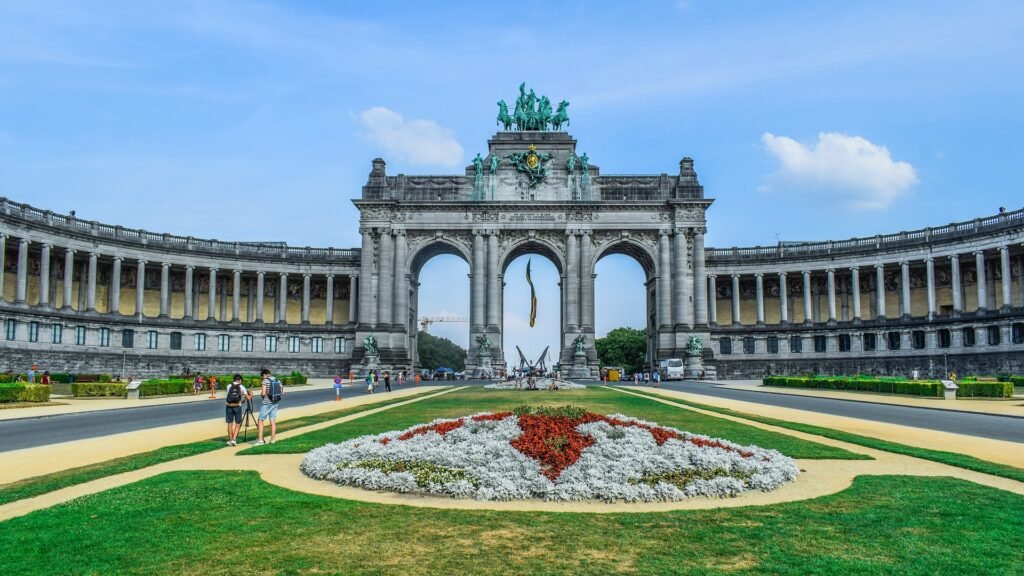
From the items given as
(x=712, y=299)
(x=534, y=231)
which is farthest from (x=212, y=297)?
(x=712, y=299)

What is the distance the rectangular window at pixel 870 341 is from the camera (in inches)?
3526

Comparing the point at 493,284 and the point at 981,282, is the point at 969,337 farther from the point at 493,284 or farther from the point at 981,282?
the point at 493,284

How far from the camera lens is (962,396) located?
146 ft

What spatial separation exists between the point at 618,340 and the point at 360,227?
→ 7037 cm

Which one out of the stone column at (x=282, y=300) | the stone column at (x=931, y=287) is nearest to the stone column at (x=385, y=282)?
the stone column at (x=282, y=300)

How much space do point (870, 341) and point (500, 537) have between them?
93017mm

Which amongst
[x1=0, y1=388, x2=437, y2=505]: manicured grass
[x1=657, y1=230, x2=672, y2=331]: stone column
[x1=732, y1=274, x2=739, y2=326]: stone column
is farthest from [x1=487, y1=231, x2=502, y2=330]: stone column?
[x1=0, y1=388, x2=437, y2=505]: manicured grass

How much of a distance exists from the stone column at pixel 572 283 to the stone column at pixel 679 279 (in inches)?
501

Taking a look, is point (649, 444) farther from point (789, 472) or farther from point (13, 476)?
point (13, 476)

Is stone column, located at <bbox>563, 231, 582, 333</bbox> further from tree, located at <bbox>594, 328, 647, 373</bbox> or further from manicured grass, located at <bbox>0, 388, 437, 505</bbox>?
manicured grass, located at <bbox>0, 388, 437, 505</bbox>

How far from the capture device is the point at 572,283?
9338 centimetres

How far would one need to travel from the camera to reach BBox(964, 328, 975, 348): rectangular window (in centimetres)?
7988

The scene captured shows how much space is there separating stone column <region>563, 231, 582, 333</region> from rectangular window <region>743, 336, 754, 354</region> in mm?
24026

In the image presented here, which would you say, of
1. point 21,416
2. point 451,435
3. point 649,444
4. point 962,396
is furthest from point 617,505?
point 962,396
